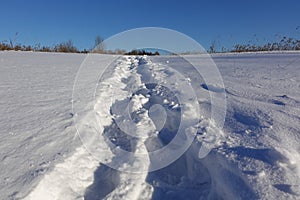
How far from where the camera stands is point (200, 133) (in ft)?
6.11

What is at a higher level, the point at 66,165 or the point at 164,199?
the point at 66,165

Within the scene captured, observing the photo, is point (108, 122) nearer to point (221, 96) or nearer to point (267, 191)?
point (221, 96)

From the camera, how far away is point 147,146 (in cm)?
203

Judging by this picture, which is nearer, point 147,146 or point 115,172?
point 115,172

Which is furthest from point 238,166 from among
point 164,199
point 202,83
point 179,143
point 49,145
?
point 202,83

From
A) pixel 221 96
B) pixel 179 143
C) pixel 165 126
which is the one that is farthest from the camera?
pixel 221 96

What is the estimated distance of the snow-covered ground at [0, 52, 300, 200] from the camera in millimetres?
1273

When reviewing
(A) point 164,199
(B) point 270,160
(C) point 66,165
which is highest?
(B) point 270,160

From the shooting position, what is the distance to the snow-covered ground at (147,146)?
4.18 feet

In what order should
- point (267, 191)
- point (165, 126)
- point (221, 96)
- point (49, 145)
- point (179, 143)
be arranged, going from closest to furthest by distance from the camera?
point (267, 191), point (49, 145), point (179, 143), point (165, 126), point (221, 96)

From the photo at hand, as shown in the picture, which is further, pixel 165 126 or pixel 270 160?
pixel 165 126

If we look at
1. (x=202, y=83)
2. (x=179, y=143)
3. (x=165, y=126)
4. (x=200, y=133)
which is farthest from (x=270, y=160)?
(x=202, y=83)

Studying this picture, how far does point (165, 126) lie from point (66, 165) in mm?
1168

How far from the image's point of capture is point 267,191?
1.14 meters
